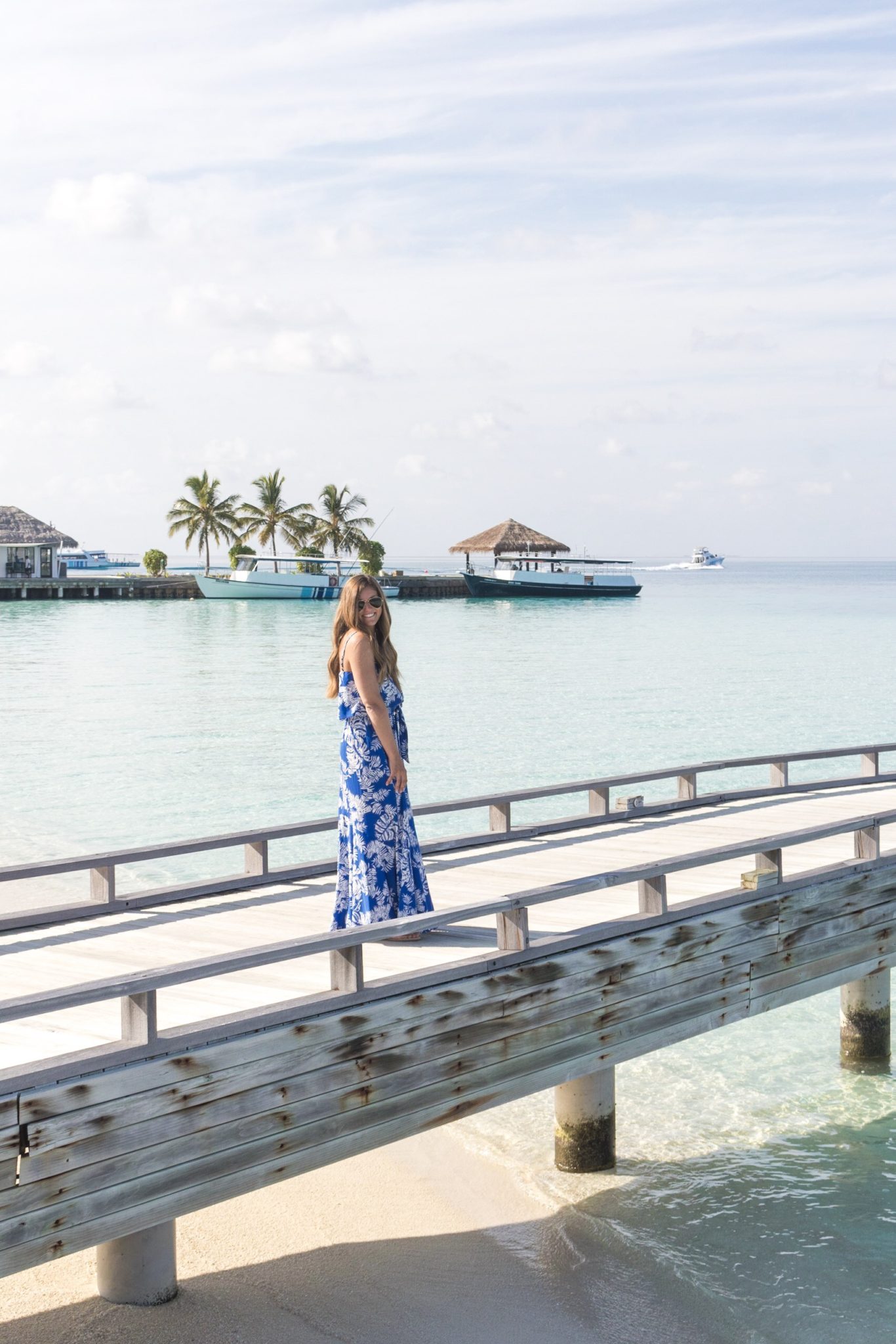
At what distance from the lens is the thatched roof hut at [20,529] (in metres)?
93.6

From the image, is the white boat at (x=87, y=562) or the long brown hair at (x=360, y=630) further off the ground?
the white boat at (x=87, y=562)

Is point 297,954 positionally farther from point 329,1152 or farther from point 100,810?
point 100,810

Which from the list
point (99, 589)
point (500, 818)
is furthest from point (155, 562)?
point (500, 818)

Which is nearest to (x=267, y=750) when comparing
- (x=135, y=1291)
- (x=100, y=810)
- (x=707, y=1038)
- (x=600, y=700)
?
(x=100, y=810)

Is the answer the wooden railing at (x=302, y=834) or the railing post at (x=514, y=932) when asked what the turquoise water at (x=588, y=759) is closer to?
the wooden railing at (x=302, y=834)

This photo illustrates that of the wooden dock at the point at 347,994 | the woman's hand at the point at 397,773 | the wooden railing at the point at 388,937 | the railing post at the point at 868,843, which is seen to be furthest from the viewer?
the railing post at the point at 868,843

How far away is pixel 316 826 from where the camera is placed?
8133 mm

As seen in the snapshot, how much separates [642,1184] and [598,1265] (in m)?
1.12

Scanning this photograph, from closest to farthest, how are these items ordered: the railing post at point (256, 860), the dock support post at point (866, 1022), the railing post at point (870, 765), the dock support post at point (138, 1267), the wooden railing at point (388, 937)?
the wooden railing at point (388, 937) < the dock support post at point (138, 1267) < the railing post at point (256, 860) < the dock support post at point (866, 1022) < the railing post at point (870, 765)

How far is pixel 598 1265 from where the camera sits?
7.21 m

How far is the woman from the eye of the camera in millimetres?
6160

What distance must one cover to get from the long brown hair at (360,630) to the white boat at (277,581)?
83440 mm

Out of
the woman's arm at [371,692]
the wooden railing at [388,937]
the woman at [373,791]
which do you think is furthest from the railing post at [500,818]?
the woman's arm at [371,692]

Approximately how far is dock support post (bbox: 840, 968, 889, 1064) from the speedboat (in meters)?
84.6
